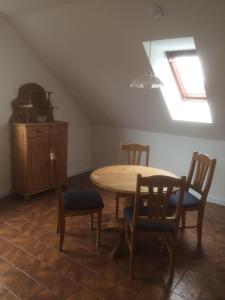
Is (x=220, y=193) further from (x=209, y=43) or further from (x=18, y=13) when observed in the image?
(x=18, y=13)

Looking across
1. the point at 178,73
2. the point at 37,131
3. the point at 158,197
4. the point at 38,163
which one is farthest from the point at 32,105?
the point at 158,197

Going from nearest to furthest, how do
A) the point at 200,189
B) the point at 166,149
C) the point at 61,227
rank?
the point at 61,227
the point at 200,189
the point at 166,149

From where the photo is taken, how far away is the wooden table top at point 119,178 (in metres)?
2.31

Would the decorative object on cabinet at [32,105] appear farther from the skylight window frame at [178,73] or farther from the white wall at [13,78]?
the skylight window frame at [178,73]

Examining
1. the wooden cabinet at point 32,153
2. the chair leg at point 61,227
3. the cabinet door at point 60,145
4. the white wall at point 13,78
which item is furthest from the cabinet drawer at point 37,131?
the chair leg at point 61,227

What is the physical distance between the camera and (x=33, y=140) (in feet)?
11.6

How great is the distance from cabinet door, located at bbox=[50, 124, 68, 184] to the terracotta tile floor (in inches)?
37.6

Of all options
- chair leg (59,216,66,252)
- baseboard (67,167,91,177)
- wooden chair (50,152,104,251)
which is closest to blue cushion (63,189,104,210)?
wooden chair (50,152,104,251)

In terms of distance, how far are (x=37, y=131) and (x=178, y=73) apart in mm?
2040

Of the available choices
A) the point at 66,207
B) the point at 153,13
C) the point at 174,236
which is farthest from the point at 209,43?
the point at 66,207

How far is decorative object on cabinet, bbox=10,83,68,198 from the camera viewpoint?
352 cm

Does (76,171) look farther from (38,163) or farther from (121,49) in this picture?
(121,49)

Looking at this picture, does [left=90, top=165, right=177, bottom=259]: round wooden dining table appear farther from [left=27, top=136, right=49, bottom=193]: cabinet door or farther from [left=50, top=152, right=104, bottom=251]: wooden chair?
[left=27, top=136, right=49, bottom=193]: cabinet door

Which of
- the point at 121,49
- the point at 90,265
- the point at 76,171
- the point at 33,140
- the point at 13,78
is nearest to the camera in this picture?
the point at 90,265
